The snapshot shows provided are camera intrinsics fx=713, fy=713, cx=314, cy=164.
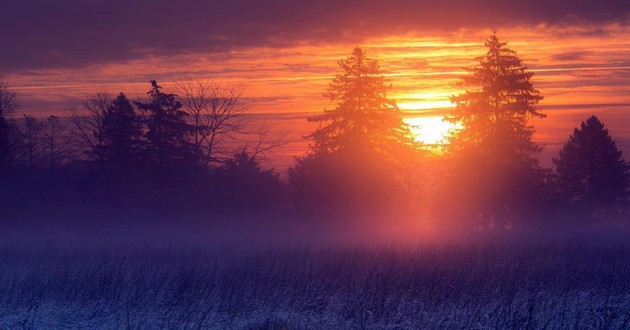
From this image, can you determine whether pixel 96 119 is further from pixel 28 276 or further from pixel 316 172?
pixel 28 276

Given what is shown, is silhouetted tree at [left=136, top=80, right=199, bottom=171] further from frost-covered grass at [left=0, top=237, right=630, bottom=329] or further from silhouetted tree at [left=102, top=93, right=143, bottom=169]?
frost-covered grass at [left=0, top=237, right=630, bottom=329]

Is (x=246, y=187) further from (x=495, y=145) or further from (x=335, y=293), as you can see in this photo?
(x=335, y=293)

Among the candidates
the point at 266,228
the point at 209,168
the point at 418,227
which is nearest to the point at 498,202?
the point at 418,227

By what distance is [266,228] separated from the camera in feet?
112

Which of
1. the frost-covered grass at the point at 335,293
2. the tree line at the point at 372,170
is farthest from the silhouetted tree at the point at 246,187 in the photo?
the frost-covered grass at the point at 335,293

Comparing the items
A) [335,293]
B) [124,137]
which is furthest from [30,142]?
[335,293]

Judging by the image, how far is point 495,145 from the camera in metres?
35.6

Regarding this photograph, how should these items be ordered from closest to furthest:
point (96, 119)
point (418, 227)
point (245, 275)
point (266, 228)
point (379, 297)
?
1. point (379, 297)
2. point (245, 275)
3. point (266, 228)
4. point (418, 227)
5. point (96, 119)

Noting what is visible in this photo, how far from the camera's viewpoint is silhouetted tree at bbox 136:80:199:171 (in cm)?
3738

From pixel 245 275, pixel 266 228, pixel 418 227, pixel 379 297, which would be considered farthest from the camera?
pixel 418 227

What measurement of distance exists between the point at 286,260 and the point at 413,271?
130 inches

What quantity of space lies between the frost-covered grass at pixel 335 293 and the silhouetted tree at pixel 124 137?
70.8 feet

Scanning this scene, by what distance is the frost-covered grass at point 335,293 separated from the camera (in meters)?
10.4

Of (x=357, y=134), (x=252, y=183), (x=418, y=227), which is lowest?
(x=418, y=227)
